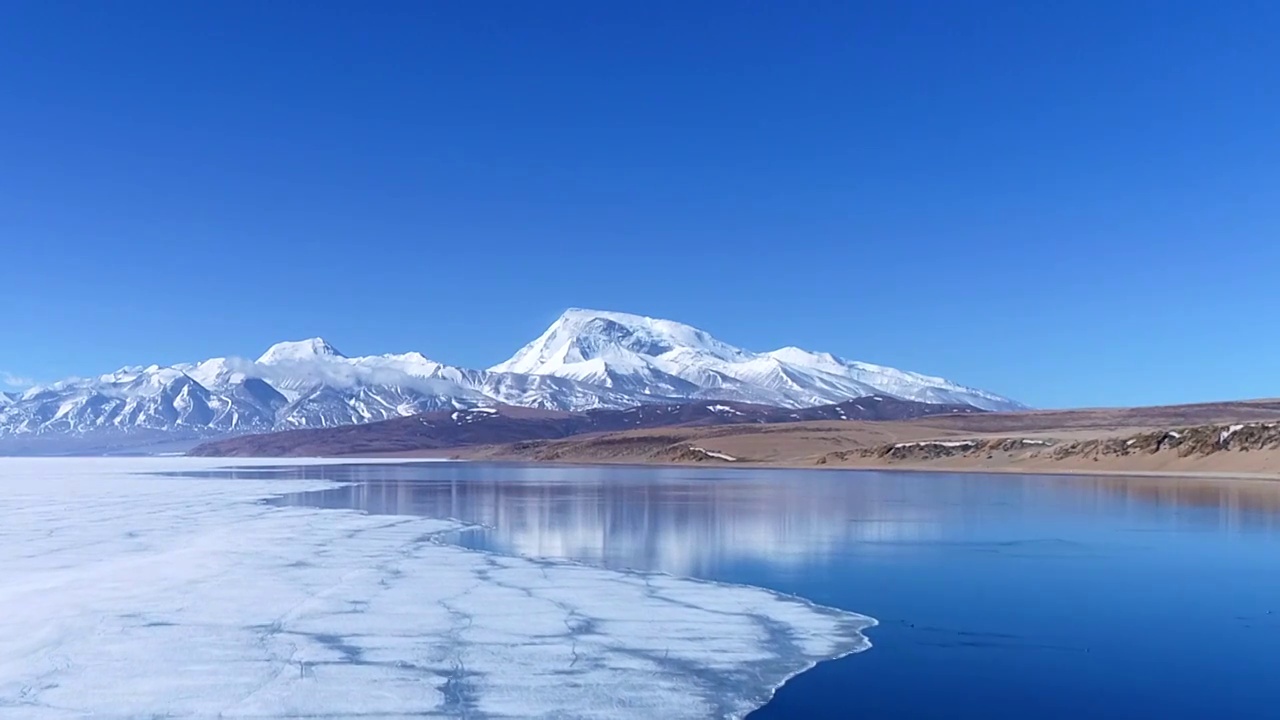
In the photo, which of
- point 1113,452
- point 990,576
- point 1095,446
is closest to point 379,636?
point 990,576

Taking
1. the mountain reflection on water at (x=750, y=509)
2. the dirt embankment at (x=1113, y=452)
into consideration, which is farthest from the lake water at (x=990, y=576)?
the dirt embankment at (x=1113, y=452)

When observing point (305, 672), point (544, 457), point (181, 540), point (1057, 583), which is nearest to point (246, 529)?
point (181, 540)

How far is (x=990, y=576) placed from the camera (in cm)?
1794

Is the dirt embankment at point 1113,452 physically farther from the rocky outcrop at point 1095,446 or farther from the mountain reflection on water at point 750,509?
the mountain reflection on water at point 750,509

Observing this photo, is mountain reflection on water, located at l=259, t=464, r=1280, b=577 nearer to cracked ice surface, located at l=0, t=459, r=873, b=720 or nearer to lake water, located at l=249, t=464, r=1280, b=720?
lake water, located at l=249, t=464, r=1280, b=720

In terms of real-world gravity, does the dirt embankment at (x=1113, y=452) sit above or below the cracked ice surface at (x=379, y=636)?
above

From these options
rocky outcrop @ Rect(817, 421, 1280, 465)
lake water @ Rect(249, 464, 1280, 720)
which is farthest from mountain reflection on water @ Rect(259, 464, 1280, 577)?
rocky outcrop @ Rect(817, 421, 1280, 465)

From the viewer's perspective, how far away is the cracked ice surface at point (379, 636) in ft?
33.8

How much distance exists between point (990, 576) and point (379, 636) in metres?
10.1

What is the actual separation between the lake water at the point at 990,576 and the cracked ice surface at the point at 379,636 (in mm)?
1190

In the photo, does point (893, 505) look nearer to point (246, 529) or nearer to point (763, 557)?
point (763, 557)

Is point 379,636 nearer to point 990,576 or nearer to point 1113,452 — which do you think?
point 990,576

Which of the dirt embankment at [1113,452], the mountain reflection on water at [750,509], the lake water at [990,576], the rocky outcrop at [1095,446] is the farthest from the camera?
the rocky outcrop at [1095,446]

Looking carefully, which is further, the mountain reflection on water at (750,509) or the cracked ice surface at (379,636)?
the mountain reflection on water at (750,509)
